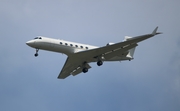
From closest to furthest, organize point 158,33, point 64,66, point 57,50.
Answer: point 158,33
point 57,50
point 64,66

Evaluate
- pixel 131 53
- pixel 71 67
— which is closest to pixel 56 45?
pixel 71 67

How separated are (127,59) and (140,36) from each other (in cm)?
505

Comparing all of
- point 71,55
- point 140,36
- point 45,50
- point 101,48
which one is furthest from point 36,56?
point 140,36

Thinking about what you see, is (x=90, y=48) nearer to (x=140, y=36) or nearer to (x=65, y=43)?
(x=65, y=43)

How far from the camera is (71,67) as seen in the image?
37844 mm

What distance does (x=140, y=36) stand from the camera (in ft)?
110

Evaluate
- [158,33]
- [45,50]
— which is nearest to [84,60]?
[45,50]

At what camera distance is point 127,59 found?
126 feet

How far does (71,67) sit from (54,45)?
4.32m

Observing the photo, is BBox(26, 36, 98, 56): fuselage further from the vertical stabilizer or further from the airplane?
the vertical stabilizer

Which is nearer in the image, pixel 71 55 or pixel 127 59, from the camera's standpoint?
pixel 71 55

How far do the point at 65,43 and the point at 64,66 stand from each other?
3577 mm

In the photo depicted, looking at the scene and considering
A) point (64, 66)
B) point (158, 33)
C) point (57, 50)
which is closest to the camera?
point (158, 33)

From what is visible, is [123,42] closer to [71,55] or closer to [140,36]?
[140,36]
